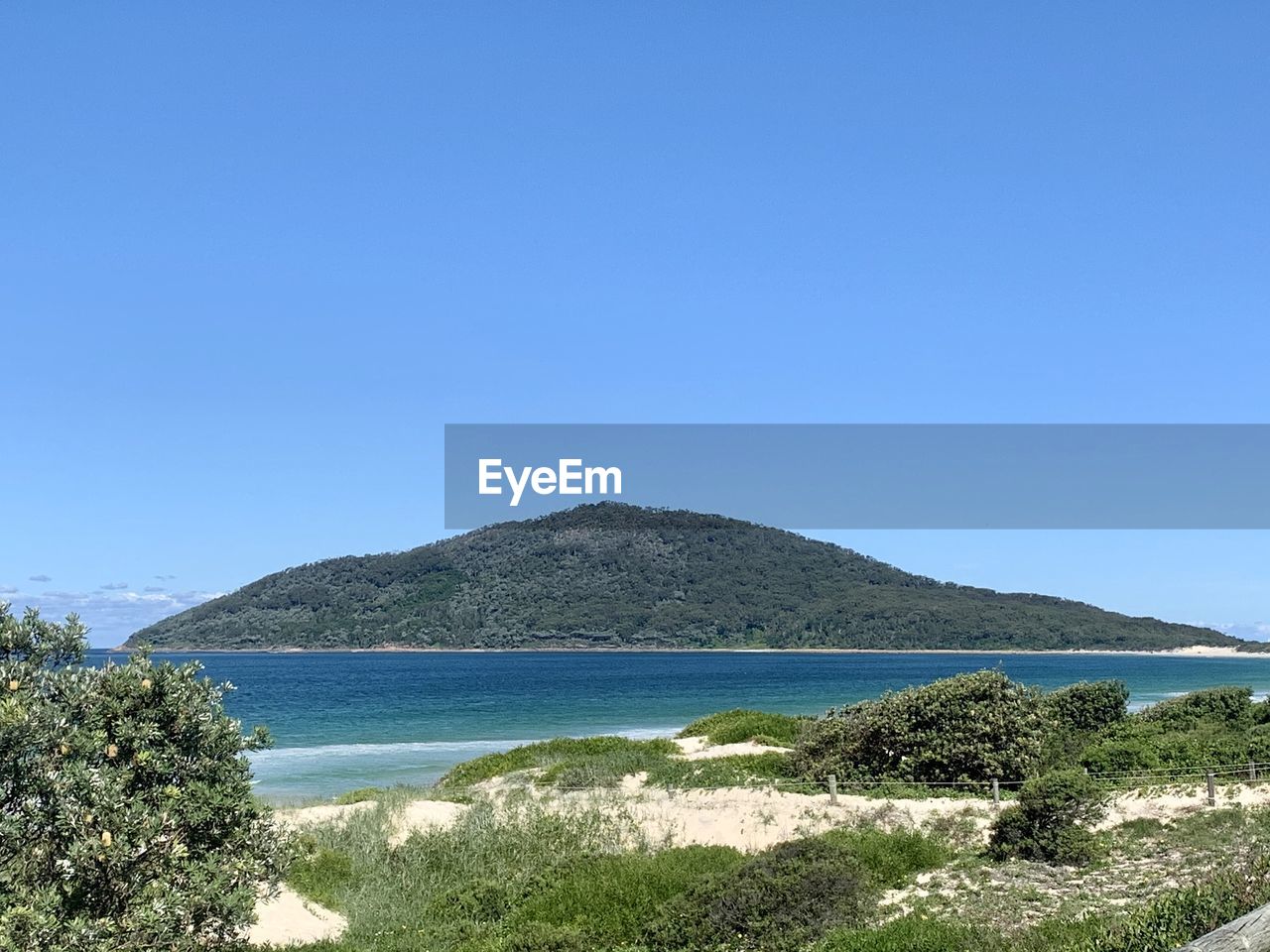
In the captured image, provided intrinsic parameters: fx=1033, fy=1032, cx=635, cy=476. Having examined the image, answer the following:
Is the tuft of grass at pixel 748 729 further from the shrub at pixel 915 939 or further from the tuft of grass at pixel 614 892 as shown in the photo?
the shrub at pixel 915 939

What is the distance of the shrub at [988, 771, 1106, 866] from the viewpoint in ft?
52.5

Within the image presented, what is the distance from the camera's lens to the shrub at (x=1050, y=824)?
1600 centimetres

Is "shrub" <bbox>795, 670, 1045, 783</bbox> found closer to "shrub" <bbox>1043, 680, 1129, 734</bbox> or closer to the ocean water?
the ocean water

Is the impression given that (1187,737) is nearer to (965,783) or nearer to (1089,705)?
(965,783)

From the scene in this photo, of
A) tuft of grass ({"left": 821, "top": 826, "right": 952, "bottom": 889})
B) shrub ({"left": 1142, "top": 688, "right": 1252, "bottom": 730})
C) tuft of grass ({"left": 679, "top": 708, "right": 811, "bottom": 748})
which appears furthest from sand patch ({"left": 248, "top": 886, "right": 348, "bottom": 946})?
shrub ({"left": 1142, "top": 688, "right": 1252, "bottom": 730})

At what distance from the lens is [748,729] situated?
38719 mm

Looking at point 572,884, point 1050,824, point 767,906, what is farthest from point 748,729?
point 767,906

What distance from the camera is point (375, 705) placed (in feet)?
250

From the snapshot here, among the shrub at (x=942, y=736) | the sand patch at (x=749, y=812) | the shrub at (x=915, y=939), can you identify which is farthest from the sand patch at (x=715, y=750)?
the shrub at (x=915, y=939)

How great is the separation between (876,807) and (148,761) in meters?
16.4

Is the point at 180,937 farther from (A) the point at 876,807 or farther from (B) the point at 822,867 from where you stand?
(A) the point at 876,807

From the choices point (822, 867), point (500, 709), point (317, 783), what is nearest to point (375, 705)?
point (500, 709)

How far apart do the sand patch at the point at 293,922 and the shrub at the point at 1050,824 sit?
34.2ft

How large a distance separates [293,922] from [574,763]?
15027mm
